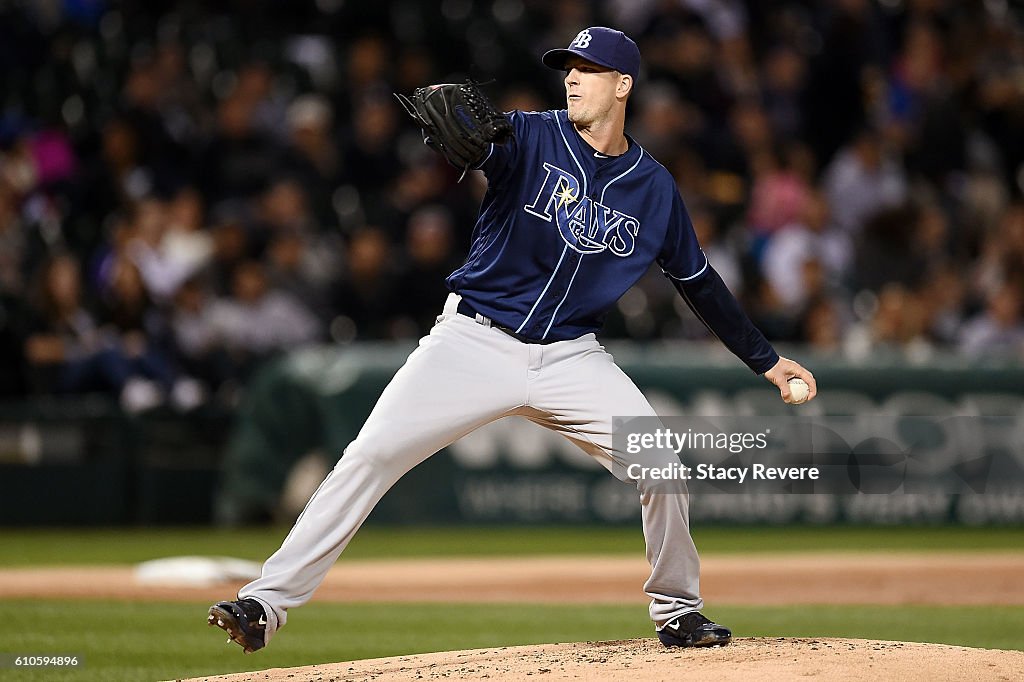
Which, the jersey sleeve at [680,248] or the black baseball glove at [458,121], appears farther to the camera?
the jersey sleeve at [680,248]

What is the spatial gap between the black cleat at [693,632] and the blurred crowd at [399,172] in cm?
733

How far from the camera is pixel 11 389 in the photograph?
11.8 m

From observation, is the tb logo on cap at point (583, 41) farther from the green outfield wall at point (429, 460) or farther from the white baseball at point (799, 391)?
the green outfield wall at point (429, 460)

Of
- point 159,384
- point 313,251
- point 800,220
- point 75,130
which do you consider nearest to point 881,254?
point 800,220

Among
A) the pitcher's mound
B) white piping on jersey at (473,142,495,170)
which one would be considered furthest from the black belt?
the pitcher's mound

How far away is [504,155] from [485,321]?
59 centimetres

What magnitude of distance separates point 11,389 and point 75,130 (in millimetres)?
2770

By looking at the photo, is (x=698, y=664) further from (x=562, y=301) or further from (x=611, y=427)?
(x=562, y=301)

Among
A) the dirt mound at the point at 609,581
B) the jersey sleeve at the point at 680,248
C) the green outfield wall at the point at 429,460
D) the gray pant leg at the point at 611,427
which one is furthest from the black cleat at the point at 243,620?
the green outfield wall at the point at 429,460

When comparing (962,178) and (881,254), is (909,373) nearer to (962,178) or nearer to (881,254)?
(881,254)

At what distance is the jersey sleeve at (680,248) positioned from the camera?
544 centimetres

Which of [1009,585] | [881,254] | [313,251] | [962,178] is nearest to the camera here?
[1009,585]

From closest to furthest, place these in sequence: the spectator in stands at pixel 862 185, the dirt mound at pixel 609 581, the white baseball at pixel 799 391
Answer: the white baseball at pixel 799 391 → the dirt mound at pixel 609 581 → the spectator in stands at pixel 862 185

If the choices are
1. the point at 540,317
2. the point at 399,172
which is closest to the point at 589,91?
the point at 540,317
